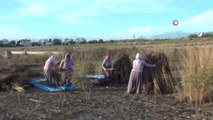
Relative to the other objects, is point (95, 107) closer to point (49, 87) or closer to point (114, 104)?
point (114, 104)

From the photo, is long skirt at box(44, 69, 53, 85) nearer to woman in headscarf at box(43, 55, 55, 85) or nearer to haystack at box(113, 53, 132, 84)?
woman in headscarf at box(43, 55, 55, 85)

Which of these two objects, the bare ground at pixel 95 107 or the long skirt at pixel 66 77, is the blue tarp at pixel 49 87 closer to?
the long skirt at pixel 66 77

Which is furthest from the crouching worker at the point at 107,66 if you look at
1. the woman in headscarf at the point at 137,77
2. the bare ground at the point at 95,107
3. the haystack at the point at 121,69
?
the woman in headscarf at the point at 137,77

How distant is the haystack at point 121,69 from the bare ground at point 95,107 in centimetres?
309

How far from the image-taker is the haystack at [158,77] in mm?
13836

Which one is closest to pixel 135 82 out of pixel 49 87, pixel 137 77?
pixel 137 77

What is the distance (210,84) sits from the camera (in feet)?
37.2

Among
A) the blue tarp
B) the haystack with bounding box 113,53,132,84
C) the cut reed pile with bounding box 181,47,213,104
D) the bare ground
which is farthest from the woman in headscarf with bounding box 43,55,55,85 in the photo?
the cut reed pile with bounding box 181,47,213,104

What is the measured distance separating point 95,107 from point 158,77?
3.49m

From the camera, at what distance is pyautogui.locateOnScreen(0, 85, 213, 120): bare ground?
10.1m

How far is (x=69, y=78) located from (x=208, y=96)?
18.8ft

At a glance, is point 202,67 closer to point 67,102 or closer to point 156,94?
point 156,94

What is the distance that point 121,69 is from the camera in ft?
58.6

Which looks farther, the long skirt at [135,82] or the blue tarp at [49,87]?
the blue tarp at [49,87]
